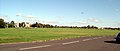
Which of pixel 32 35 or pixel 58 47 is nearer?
pixel 58 47

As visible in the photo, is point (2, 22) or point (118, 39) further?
point (2, 22)

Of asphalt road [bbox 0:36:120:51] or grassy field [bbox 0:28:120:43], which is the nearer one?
asphalt road [bbox 0:36:120:51]

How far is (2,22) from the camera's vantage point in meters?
168

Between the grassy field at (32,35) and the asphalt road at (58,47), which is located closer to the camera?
the asphalt road at (58,47)

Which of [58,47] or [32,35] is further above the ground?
[32,35]

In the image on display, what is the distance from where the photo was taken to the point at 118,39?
24.6 meters

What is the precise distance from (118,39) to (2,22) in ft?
496
